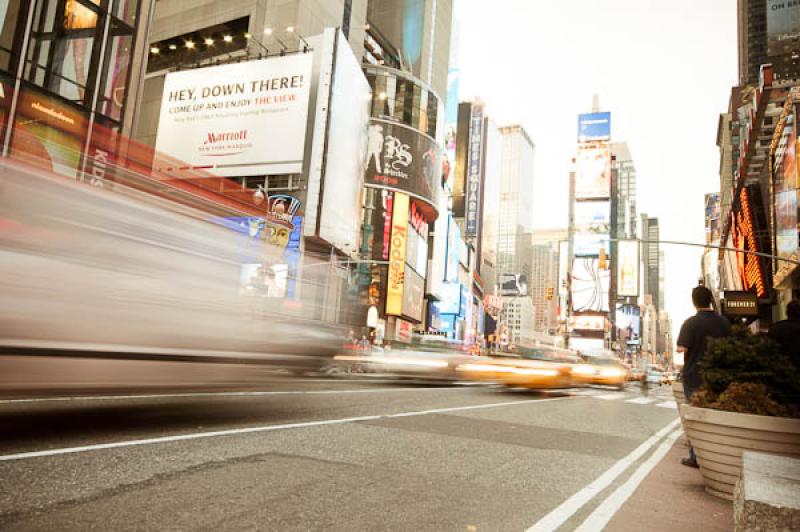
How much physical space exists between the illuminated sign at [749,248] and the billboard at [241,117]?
111 feet

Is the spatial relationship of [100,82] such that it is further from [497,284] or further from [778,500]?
[497,284]

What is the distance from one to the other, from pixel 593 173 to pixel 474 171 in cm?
2882

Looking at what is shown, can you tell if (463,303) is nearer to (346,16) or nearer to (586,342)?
(586,342)

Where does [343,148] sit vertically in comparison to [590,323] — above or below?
above

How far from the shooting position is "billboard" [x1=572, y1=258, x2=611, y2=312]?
113562 mm

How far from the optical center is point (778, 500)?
8.27 feet

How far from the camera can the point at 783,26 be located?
98.2 meters

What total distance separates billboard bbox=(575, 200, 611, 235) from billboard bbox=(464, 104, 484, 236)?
25.0 meters

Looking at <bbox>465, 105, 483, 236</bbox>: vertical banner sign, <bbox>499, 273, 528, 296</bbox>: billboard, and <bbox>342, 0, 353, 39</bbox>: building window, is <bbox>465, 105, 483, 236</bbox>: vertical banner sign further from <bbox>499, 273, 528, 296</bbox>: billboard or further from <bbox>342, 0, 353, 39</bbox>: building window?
<bbox>342, 0, 353, 39</bbox>: building window

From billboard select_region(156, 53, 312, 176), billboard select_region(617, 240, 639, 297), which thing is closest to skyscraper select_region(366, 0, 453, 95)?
billboard select_region(156, 53, 312, 176)

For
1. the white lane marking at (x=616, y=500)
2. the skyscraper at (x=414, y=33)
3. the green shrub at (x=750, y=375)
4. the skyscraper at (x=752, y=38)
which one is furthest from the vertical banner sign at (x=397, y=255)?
the skyscraper at (x=752, y=38)

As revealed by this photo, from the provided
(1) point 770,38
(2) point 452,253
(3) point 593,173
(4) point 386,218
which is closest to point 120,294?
(4) point 386,218

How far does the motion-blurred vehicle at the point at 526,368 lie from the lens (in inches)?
663

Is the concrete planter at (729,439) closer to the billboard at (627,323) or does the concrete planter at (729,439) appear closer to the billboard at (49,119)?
the billboard at (49,119)
